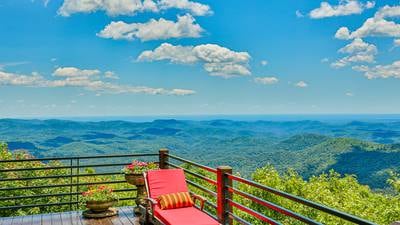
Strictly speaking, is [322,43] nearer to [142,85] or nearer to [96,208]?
[142,85]

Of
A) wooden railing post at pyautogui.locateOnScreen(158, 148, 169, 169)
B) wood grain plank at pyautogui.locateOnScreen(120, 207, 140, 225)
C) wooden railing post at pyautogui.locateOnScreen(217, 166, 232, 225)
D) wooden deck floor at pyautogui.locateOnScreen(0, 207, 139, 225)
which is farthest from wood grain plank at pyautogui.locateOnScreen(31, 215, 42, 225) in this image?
wooden railing post at pyautogui.locateOnScreen(217, 166, 232, 225)

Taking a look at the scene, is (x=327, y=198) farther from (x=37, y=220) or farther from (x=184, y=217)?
(x=184, y=217)

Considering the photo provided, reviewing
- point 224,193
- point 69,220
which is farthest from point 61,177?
point 224,193

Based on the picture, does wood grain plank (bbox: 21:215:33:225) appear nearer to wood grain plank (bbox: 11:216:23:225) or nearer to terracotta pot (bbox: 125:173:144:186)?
wood grain plank (bbox: 11:216:23:225)

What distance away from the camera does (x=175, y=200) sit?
6172mm

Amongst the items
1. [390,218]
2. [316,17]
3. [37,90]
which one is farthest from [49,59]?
[390,218]

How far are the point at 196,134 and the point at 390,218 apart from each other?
150 m

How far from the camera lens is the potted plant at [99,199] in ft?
23.5

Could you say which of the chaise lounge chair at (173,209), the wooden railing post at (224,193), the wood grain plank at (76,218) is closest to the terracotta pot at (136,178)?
the chaise lounge chair at (173,209)

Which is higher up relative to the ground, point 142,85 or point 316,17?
point 316,17

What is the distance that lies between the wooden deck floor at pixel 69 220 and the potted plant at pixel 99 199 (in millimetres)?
217

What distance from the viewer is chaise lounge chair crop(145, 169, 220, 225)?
18.2 ft

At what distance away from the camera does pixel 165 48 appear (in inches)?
2003

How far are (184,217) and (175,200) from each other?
20.5 inches
